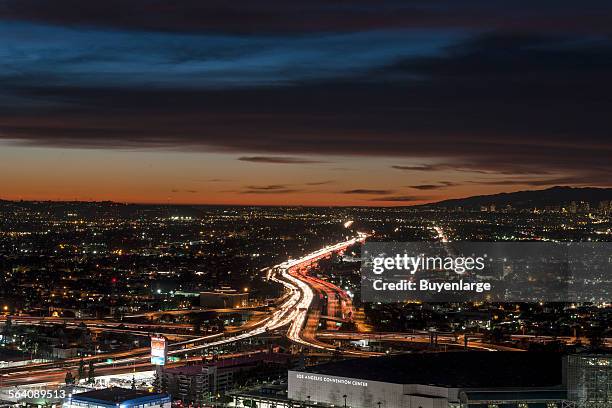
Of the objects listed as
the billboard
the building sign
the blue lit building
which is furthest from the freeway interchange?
the building sign

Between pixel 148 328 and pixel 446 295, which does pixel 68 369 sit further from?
pixel 446 295

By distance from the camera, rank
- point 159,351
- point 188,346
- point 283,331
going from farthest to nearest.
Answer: point 283,331 → point 188,346 → point 159,351

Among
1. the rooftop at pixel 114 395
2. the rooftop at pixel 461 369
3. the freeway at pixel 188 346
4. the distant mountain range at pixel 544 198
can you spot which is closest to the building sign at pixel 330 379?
the rooftop at pixel 461 369

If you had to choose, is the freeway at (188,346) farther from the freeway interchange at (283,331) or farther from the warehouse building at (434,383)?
the warehouse building at (434,383)

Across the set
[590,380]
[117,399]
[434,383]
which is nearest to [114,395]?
[117,399]

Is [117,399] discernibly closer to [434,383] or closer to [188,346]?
[434,383]

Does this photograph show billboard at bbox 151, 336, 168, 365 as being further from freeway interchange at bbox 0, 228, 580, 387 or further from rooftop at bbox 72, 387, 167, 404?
rooftop at bbox 72, 387, 167, 404

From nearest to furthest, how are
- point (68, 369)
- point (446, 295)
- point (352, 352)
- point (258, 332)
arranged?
1. point (68, 369)
2. point (352, 352)
3. point (258, 332)
4. point (446, 295)

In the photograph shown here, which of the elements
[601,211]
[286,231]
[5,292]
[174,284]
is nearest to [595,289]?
[601,211]

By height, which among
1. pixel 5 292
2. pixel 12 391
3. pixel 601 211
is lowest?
pixel 12 391
